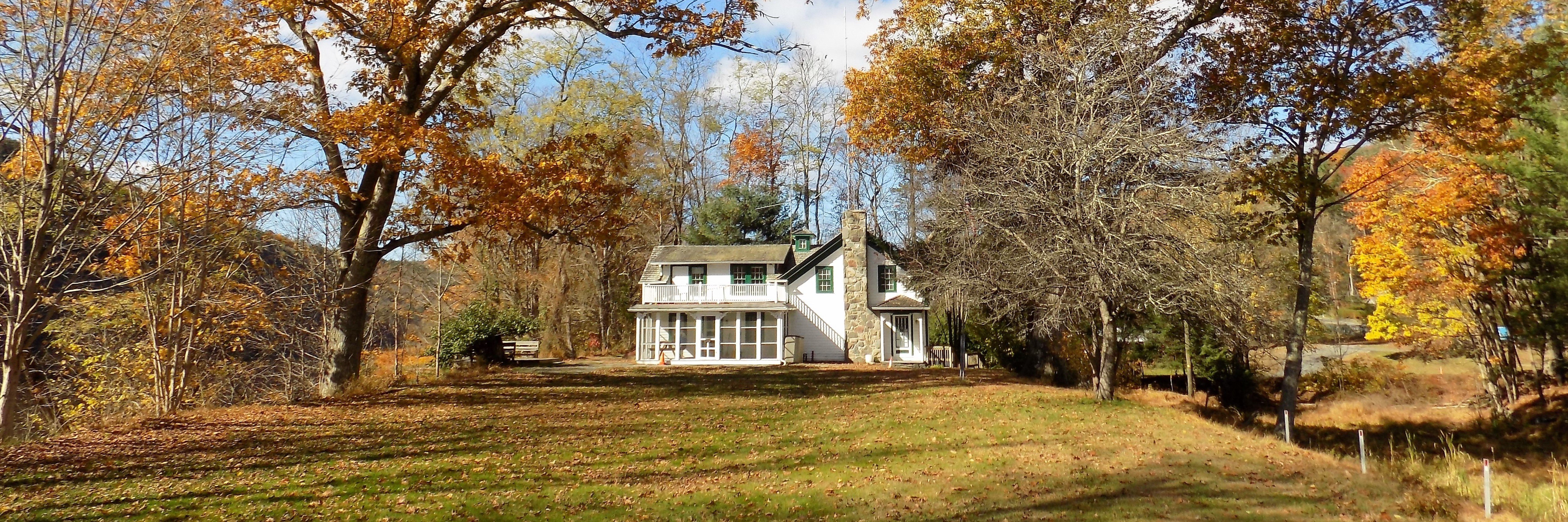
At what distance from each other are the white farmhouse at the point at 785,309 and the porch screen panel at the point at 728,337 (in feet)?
0.09

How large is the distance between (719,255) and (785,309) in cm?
370

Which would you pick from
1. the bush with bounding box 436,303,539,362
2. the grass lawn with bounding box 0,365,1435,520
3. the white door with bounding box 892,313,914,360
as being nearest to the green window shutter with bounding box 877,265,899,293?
the white door with bounding box 892,313,914,360

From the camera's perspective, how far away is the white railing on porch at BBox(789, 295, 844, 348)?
29.3 m

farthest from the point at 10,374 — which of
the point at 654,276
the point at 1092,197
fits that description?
the point at 654,276

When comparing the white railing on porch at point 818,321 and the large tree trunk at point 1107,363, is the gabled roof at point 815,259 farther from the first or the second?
the large tree trunk at point 1107,363

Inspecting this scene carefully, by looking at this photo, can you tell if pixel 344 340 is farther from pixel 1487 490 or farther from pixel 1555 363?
pixel 1555 363

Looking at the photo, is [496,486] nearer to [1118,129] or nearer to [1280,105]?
[1118,129]

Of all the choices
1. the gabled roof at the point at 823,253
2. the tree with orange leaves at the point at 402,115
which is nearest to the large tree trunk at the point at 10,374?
the tree with orange leaves at the point at 402,115

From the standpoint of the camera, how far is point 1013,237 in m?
15.3

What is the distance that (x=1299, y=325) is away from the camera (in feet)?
49.8

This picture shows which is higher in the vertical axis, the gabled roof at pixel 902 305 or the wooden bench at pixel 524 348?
the gabled roof at pixel 902 305

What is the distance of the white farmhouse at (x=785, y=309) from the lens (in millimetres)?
28719

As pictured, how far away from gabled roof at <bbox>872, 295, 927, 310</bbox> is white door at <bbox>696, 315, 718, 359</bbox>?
5.66m

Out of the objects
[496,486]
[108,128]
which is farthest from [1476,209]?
[108,128]
